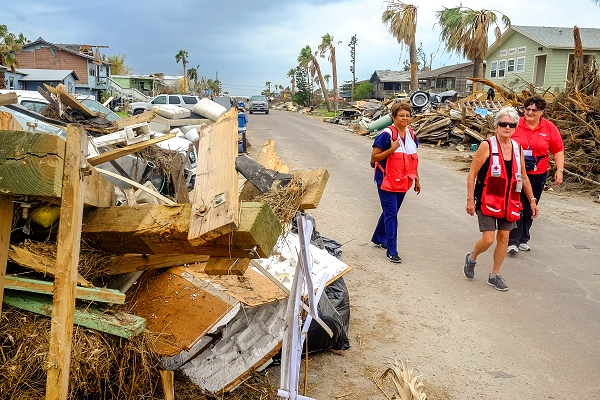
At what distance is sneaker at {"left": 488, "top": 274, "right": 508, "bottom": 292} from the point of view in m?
5.10

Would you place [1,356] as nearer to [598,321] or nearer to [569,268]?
[598,321]

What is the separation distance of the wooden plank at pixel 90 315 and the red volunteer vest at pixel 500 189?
3.68 metres

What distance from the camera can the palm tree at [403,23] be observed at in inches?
1295

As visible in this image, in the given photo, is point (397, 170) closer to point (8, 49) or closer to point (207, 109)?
point (207, 109)

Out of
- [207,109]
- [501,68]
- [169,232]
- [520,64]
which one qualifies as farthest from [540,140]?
[501,68]

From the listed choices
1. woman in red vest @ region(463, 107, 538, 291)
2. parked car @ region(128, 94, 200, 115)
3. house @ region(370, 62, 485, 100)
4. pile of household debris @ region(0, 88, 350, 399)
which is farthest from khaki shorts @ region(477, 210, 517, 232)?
house @ region(370, 62, 485, 100)

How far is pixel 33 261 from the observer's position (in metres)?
2.27

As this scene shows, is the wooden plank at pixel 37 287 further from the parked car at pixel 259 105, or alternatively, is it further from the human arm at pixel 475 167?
the parked car at pixel 259 105

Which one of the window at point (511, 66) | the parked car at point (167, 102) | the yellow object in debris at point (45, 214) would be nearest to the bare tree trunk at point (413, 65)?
the window at point (511, 66)

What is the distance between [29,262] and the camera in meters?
2.27

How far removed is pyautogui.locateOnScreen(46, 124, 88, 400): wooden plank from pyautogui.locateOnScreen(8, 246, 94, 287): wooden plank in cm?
40

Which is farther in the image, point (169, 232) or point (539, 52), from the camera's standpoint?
point (539, 52)

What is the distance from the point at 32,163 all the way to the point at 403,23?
111 feet

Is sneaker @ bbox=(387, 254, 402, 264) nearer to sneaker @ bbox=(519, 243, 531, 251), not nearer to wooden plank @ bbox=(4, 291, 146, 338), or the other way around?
sneaker @ bbox=(519, 243, 531, 251)
